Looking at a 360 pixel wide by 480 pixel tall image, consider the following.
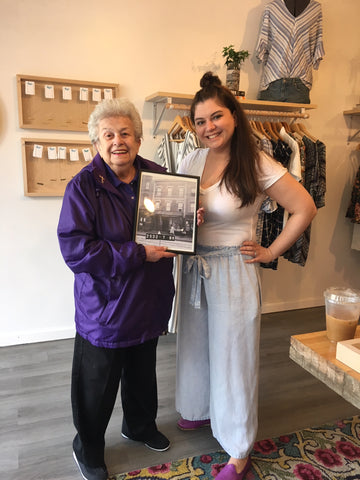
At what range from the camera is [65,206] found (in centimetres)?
129

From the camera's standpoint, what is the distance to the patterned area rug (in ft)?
5.23

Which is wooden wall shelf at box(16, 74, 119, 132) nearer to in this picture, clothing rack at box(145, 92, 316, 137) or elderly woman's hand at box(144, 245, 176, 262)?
clothing rack at box(145, 92, 316, 137)

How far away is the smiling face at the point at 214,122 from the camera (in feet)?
4.75

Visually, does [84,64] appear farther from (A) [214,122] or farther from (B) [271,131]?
(A) [214,122]

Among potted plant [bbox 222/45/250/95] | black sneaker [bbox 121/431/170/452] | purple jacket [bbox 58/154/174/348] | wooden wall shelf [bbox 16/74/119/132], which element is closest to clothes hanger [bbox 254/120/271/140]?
Result: potted plant [bbox 222/45/250/95]

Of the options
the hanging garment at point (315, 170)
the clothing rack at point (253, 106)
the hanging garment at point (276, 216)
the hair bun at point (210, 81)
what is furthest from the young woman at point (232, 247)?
the hanging garment at point (315, 170)

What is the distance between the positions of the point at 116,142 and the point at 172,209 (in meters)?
0.32

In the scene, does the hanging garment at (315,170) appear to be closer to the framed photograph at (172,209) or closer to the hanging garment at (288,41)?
the hanging garment at (288,41)

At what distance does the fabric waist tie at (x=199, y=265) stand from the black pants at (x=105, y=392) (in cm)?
26

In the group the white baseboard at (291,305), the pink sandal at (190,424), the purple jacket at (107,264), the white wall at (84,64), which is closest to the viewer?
the purple jacket at (107,264)

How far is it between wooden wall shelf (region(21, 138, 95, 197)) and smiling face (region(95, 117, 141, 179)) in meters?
1.37

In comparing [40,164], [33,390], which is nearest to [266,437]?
[33,390]

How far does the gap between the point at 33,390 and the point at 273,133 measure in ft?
7.58

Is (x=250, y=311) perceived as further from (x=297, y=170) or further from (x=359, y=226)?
(x=359, y=226)
